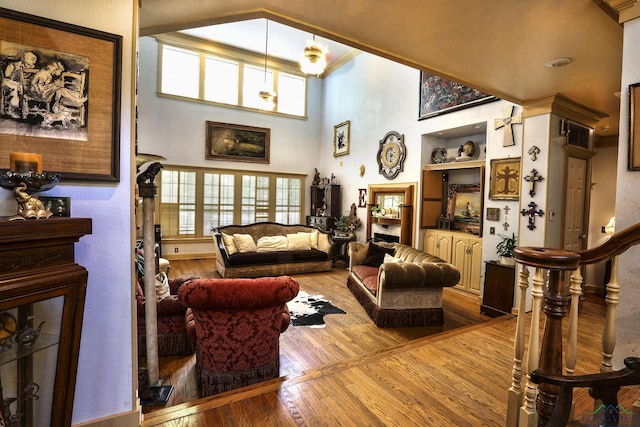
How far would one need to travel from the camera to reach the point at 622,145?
2.01 metres

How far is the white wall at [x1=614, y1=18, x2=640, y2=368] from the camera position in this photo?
189 centimetres

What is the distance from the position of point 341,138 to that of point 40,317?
7.29m

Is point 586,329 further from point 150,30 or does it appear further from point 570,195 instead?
point 150,30

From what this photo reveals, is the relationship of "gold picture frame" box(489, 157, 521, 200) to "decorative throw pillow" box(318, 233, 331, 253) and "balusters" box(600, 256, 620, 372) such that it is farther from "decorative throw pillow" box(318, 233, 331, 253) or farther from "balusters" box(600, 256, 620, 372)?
"decorative throw pillow" box(318, 233, 331, 253)

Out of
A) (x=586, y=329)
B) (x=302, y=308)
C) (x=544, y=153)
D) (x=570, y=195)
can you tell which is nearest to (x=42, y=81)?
(x=302, y=308)

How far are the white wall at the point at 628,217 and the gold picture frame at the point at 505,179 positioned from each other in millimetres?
2014

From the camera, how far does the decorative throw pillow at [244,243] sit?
5637mm

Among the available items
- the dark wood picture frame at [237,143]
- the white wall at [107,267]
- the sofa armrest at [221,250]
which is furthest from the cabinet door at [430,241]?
the white wall at [107,267]

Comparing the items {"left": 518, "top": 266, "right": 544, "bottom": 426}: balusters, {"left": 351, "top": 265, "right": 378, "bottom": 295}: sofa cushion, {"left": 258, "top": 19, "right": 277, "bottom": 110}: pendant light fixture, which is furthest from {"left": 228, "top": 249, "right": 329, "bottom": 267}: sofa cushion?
{"left": 518, "top": 266, "right": 544, "bottom": 426}: balusters

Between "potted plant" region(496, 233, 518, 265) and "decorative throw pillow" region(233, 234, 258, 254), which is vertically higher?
"potted plant" region(496, 233, 518, 265)

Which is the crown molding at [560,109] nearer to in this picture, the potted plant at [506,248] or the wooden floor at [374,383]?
the potted plant at [506,248]

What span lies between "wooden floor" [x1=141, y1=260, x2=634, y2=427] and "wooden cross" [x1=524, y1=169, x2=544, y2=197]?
157 centimetres

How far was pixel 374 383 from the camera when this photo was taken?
6.84ft

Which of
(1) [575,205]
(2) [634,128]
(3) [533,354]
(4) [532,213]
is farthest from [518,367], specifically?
(1) [575,205]
